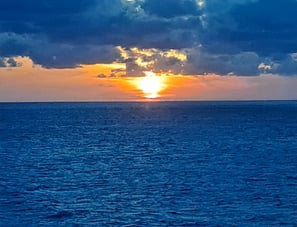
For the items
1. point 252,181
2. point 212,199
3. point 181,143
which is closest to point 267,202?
point 212,199

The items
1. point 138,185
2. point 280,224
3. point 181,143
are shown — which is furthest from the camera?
point 181,143

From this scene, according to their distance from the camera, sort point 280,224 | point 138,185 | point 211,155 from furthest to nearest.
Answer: point 211,155 < point 138,185 < point 280,224

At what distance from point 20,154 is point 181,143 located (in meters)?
37.5

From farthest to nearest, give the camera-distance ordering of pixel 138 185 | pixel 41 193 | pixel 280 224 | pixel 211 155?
pixel 211 155 < pixel 138 185 < pixel 41 193 < pixel 280 224

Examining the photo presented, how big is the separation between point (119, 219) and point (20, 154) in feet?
187

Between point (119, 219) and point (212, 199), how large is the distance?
11.9 metres

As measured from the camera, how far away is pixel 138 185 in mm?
66688

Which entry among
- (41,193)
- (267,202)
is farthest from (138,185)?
(267,202)

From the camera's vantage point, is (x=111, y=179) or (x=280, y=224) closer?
(x=280, y=224)

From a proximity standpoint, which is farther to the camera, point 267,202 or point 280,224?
point 267,202

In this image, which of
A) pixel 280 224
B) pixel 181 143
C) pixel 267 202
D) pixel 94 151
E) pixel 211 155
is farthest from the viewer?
pixel 181 143

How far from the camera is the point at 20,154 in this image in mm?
103062

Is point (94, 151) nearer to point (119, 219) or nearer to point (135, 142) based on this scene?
point (135, 142)

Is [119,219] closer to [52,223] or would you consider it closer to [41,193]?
[52,223]
